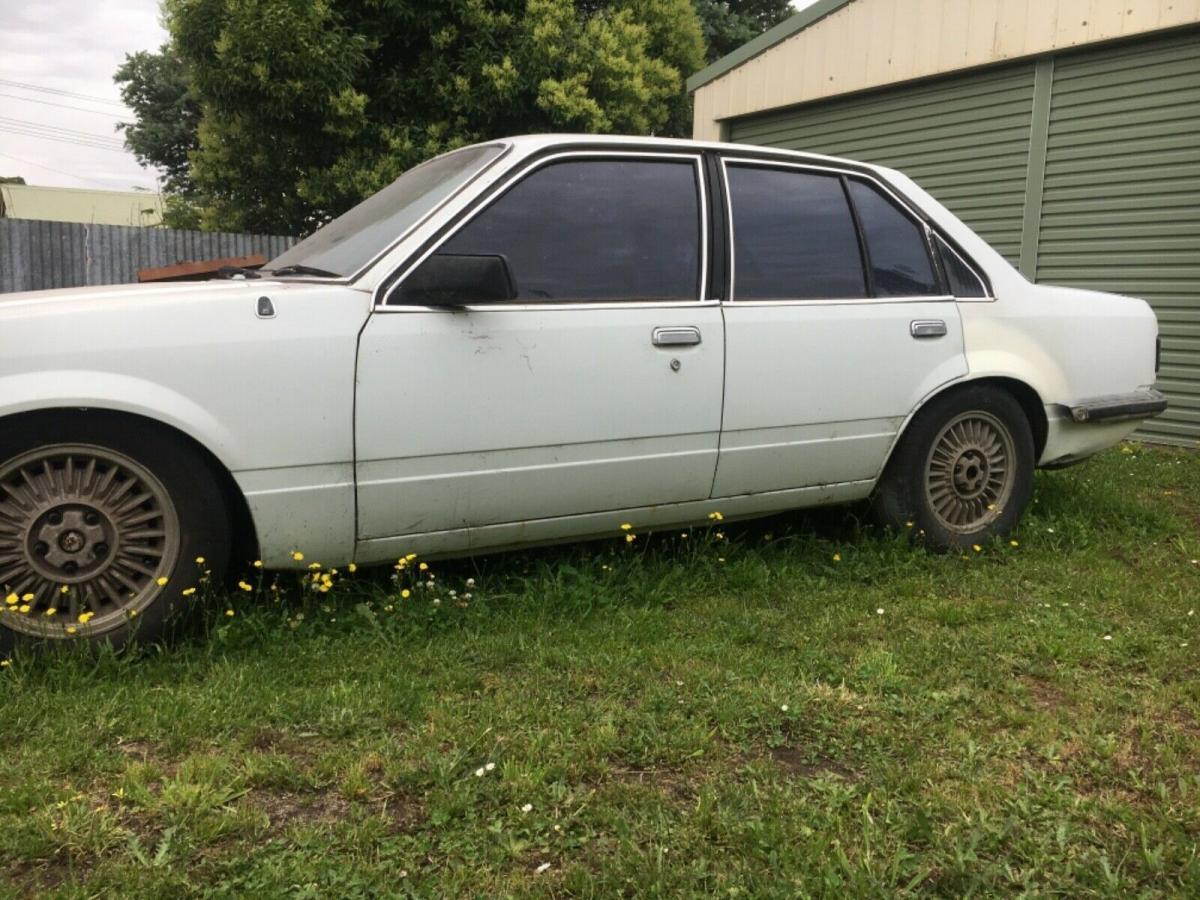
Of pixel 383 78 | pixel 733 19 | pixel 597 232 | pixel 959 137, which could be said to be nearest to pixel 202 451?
pixel 597 232

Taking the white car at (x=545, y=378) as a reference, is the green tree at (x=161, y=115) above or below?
above

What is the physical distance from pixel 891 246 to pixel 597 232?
1.41 meters

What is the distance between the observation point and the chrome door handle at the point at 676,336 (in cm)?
348

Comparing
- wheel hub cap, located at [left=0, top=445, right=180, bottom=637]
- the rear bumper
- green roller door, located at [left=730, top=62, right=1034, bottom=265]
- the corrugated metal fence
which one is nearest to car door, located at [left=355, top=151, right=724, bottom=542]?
wheel hub cap, located at [left=0, top=445, right=180, bottom=637]

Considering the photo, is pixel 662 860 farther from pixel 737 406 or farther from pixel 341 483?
pixel 737 406

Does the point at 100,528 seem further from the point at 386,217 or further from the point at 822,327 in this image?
the point at 822,327

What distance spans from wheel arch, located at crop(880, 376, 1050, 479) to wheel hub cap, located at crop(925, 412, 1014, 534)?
138mm

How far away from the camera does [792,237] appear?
12.8 ft

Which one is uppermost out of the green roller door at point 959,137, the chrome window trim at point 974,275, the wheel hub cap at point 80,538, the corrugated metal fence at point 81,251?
the green roller door at point 959,137

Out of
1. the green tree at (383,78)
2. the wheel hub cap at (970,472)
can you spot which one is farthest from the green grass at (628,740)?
the green tree at (383,78)

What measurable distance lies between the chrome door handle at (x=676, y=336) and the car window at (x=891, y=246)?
970 mm

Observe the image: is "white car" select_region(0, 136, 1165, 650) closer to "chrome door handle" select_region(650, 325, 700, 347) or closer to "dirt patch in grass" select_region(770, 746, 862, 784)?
"chrome door handle" select_region(650, 325, 700, 347)

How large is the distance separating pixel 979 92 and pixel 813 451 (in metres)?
6.30

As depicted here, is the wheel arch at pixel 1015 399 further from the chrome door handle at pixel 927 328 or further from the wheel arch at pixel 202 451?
the wheel arch at pixel 202 451
